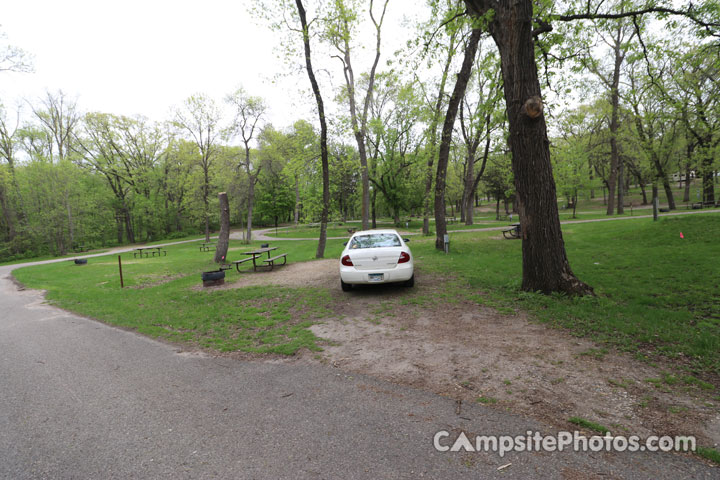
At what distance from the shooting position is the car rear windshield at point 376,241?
7918 millimetres

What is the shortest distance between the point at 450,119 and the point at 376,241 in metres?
7.92

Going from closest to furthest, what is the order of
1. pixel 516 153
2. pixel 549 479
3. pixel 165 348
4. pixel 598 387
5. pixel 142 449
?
pixel 549 479 → pixel 142 449 → pixel 598 387 → pixel 165 348 → pixel 516 153

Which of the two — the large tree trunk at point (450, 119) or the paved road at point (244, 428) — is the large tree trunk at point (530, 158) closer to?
the paved road at point (244, 428)

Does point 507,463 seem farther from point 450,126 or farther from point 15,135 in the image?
point 15,135

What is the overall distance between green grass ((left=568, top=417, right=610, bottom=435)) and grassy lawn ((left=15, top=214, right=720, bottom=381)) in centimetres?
191

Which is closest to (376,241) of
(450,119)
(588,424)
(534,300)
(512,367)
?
(534,300)

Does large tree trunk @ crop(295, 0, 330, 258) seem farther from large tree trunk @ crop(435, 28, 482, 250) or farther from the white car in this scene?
the white car

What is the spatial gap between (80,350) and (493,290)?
26.8 ft

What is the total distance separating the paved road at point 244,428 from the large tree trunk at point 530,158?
15.0ft

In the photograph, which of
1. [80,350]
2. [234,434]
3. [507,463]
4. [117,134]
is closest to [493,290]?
[507,463]

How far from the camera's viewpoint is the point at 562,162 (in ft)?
64.0

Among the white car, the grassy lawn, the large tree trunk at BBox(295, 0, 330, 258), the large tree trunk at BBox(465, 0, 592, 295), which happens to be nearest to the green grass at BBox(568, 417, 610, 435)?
the grassy lawn

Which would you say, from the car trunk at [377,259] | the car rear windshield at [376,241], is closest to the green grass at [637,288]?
the car trunk at [377,259]

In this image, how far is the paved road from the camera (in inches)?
88.4
